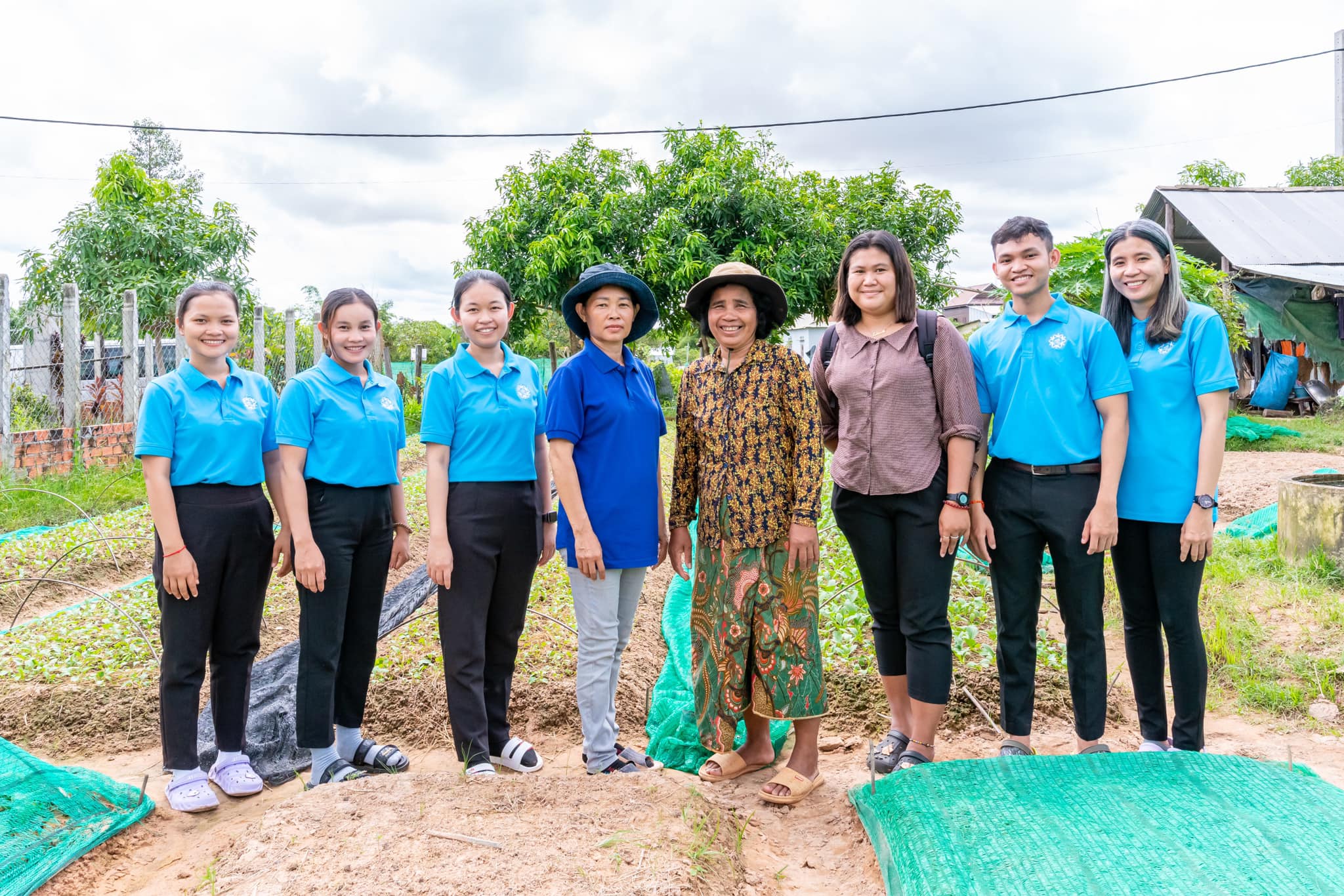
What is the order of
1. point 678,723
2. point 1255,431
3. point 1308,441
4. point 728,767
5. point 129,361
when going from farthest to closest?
1. point 1255,431
2. point 1308,441
3. point 129,361
4. point 678,723
5. point 728,767

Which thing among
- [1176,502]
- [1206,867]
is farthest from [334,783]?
[1176,502]

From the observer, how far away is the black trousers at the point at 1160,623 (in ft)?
8.86

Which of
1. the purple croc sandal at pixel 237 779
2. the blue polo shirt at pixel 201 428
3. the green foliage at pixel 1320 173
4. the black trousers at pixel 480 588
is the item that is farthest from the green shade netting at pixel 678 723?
the green foliage at pixel 1320 173

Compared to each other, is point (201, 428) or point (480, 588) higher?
point (201, 428)

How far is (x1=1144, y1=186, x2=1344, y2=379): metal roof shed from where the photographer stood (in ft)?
42.6

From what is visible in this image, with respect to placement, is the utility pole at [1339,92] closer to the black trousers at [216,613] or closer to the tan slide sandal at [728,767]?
the tan slide sandal at [728,767]

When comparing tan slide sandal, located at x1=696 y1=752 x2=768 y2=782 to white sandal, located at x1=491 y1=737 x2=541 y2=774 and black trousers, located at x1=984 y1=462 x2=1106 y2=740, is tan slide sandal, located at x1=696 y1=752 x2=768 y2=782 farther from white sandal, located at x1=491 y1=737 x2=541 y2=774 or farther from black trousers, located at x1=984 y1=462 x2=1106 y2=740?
black trousers, located at x1=984 y1=462 x2=1106 y2=740

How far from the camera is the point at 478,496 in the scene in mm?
2854

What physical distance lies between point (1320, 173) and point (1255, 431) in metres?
14.2

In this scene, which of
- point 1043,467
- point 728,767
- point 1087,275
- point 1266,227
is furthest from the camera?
point 1266,227

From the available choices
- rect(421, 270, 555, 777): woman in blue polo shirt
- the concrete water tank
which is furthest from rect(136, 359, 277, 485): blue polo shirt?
the concrete water tank

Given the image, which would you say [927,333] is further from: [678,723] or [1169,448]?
[678,723]

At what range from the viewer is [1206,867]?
2.04 meters

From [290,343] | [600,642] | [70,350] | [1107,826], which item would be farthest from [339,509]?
[290,343]
